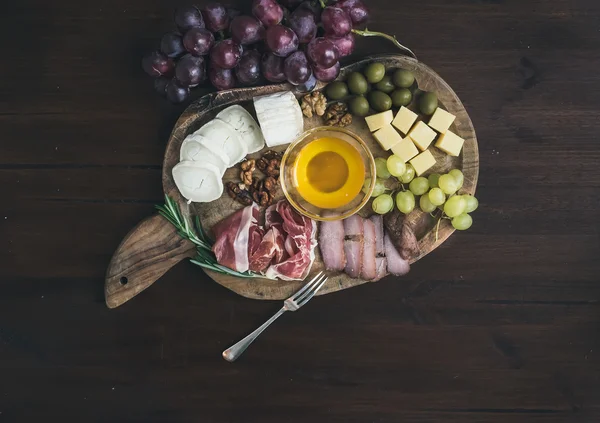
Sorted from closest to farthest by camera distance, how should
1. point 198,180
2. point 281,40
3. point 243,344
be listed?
A: 1. point 281,40
2. point 198,180
3. point 243,344

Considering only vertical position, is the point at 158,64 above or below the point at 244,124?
above

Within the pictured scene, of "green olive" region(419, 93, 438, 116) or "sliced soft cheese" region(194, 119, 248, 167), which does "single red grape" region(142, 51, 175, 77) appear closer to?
"sliced soft cheese" region(194, 119, 248, 167)

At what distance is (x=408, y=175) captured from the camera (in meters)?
1.27

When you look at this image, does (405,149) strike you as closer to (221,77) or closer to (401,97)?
(401,97)

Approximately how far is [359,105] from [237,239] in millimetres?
433

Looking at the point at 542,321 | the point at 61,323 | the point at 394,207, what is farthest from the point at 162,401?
the point at 542,321

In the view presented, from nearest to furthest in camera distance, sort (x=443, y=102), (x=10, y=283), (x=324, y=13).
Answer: (x=324, y=13), (x=443, y=102), (x=10, y=283)

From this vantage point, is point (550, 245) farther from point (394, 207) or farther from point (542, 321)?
point (394, 207)

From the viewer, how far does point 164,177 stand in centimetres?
129

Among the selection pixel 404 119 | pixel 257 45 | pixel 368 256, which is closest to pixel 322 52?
pixel 257 45

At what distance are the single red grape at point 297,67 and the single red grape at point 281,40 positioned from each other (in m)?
0.02

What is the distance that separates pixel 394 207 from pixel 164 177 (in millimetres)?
573

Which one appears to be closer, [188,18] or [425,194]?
[188,18]

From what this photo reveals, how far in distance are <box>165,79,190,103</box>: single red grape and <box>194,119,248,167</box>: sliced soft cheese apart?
0.29 ft
